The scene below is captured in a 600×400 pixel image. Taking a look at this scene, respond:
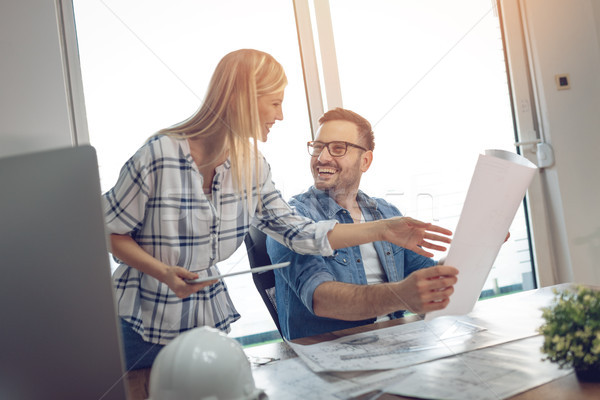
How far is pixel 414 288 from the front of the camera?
0.83 metres

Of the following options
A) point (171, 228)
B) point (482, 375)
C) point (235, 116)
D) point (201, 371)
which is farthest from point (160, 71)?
point (482, 375)

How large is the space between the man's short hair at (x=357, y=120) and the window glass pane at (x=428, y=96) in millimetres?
16

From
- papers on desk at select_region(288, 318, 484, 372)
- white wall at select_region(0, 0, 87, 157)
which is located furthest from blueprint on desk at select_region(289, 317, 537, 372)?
white wall at select_region(0, 0, 87, 157)

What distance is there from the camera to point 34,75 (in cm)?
79

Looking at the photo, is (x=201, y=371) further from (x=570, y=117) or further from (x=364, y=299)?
(x=570, y=117)

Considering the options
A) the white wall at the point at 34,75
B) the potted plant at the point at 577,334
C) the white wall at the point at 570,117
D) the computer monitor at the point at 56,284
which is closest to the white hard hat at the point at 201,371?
the computer monitor at the point at 56,284

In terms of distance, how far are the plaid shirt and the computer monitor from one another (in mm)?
149

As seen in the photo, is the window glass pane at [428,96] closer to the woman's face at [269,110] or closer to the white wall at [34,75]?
the woman's face at [269,110]

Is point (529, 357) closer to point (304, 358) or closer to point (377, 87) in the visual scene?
point (304, 358)

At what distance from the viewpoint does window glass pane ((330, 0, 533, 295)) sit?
0.96m

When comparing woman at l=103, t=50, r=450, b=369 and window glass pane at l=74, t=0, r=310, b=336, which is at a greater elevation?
window glass pane at l=74, t=0, r=310, b=336

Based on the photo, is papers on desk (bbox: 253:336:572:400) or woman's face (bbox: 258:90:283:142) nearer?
papers on desk (bbox: 253:336:572:400)

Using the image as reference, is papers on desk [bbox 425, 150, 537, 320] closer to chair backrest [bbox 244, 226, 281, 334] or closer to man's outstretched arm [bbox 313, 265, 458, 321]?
man's outstretched arm [bbox 313, 265, 458, 321]

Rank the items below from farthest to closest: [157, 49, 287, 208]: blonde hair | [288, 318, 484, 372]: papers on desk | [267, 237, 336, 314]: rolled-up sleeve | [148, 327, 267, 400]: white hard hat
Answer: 1. [267, 237, 336, 314]: rolled-up sleeve
2. [157, 49, 287, 208]: blonde hair
3. [288, 318, 484, 372]: papers on desk
4. [148, 327, 267, 400]: white hard hat
